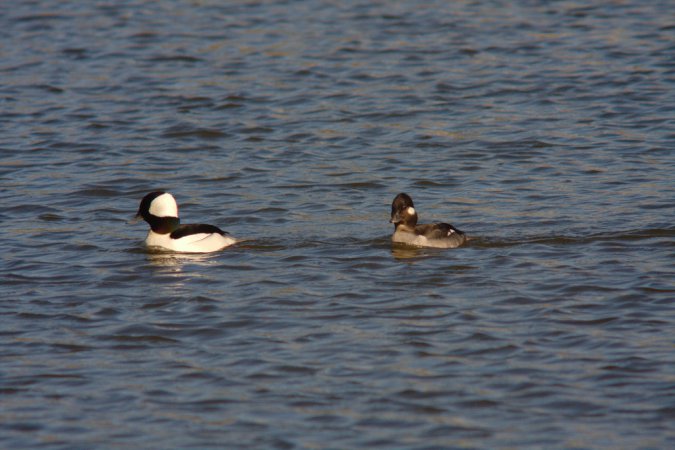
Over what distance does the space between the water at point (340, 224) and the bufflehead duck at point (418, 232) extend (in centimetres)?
16

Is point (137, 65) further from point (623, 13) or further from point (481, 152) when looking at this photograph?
point (623, 13)

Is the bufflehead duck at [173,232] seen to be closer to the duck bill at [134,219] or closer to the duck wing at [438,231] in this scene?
the duck bill at [134,219]

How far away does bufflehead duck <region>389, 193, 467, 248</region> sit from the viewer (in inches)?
536

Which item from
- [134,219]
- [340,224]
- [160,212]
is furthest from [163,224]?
[340,224]

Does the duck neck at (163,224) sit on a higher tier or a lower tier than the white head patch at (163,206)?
lower

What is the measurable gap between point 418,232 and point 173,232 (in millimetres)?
2879

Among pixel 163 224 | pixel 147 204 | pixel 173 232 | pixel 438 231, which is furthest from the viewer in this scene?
pixel 147 204

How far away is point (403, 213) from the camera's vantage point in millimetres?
13891

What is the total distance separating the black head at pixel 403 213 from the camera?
13.9 meters

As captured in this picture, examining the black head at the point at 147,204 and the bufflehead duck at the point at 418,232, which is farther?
the black head at the point at 147,204

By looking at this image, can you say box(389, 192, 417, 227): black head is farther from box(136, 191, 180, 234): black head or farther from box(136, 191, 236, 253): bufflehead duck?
box(136, 191, 180, 234): black head

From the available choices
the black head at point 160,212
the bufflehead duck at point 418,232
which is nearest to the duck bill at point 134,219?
the black head at point 160,212

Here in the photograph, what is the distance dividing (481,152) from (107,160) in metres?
5.73

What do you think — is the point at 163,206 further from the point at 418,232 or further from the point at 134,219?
the point at 418,232
